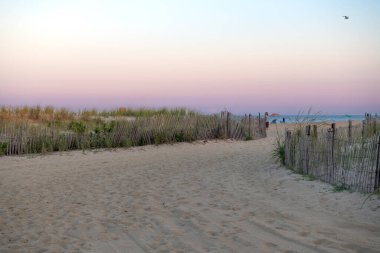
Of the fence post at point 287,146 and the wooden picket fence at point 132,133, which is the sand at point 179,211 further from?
the wooden picket fence at point 132,133

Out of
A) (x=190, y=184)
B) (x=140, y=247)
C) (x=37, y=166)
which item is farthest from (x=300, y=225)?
(x=37, y=166)

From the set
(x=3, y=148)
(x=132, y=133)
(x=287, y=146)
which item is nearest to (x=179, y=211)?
(x=287, y=146)

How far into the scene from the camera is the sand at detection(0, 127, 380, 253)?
14.0ft

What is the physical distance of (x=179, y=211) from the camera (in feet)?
18.5

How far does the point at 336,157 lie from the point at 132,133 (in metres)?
8.72

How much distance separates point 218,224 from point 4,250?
2.37 m

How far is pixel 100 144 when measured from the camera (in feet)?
44.7

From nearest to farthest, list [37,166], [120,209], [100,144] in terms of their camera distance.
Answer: [120,209]
[37,166]
[100,144]

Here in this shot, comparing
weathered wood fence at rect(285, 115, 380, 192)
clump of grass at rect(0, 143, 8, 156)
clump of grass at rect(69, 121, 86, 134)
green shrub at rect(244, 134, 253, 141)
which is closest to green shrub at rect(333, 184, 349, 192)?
weathered wood fence at rect(285, 115, 380, 192)

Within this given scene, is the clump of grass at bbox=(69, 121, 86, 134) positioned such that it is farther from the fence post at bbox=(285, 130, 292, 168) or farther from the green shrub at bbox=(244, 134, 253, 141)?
the fence post at bbox=(285, 130, 292, 168)

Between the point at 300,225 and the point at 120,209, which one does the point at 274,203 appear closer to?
the point at 300,225

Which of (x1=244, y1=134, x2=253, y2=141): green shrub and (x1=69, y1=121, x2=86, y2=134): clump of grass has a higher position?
(x1=69, y1=121, x2=86, y2=134): clump of grass

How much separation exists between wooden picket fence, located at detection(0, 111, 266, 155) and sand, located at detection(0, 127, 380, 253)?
246cm

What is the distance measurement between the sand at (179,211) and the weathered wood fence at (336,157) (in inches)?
9.9
